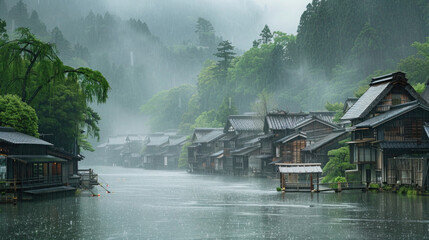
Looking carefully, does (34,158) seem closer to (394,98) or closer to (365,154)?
(365,154)

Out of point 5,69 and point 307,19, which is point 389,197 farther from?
point 307,19

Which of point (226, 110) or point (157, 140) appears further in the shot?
point (157, 140)

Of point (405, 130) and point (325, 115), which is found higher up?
point (325, 115)

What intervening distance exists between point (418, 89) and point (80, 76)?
40.4 m

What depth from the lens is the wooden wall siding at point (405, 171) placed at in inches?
1903

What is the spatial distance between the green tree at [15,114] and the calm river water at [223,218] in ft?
26.3

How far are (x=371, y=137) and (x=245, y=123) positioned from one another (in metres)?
55.7

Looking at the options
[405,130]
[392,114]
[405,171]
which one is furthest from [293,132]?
[405,171]

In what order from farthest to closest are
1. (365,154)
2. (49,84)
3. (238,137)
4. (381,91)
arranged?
(238,137) → (365,154) → (381,91) → (49,84)

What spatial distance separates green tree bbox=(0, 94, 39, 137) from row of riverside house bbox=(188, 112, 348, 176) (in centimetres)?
3769

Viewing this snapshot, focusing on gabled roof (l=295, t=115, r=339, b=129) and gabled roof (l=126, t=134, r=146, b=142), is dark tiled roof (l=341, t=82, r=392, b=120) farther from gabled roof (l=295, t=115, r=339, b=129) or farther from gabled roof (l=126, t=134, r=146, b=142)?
gabled roof (l=126, t=134, r=146, b=142)

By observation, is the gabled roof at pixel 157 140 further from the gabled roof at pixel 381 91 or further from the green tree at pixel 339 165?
the gabled roof at pixel 381 91

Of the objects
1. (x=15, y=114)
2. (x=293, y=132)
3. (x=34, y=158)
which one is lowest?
(x=34, y=158)

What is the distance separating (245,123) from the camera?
11394 cm
